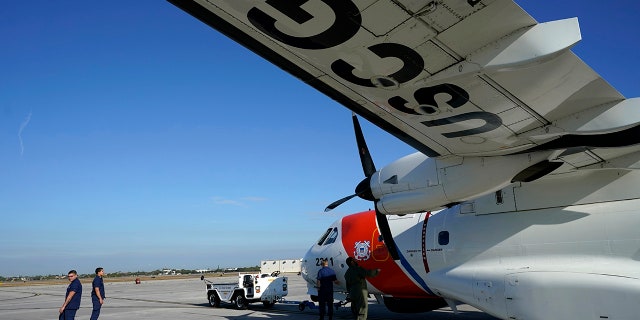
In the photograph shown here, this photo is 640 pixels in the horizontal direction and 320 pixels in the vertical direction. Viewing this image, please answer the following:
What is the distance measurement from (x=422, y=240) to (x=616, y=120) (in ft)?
19.4

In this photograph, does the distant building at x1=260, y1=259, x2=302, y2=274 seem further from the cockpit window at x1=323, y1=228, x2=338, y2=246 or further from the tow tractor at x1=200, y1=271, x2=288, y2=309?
the cockpit window at x1=323, y1=228, x2=338, y2=246

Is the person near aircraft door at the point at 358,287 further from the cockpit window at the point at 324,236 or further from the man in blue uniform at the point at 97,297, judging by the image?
the man in blue uniform at the point at 97,297

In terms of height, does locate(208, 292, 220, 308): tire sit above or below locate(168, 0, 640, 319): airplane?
below

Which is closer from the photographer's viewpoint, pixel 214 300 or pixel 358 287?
pixel 358 287

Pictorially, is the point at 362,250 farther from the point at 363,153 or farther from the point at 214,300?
the point at 214,300

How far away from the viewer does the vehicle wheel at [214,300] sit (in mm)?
20156

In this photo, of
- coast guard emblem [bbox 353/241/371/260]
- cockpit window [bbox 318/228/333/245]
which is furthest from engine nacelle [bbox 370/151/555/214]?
cockpit window [bbox 318/228/333/245]

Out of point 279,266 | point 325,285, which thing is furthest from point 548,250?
point 279,266

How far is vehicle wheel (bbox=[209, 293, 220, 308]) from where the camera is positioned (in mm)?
20156

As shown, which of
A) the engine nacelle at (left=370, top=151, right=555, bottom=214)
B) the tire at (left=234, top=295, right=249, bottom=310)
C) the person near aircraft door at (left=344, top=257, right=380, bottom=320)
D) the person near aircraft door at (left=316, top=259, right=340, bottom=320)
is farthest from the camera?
the tire at (left=234, top=295, right=249, bottom=310)

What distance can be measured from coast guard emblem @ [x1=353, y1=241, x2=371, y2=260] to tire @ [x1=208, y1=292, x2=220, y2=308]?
8.68 meters

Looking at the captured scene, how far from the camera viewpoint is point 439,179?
9.17 metres

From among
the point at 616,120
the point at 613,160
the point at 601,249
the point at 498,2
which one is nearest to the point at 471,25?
the point at 498,2

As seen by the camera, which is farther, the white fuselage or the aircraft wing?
the white fuselage
